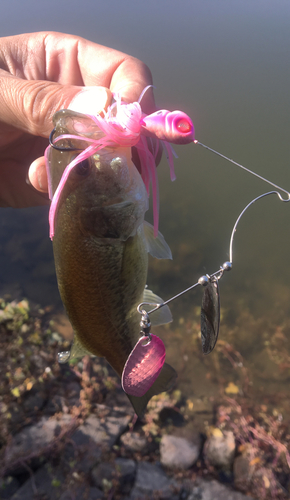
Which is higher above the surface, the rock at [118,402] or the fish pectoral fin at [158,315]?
the fish pectoral fin at [158,315]

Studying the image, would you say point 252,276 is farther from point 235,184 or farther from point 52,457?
point 52,457

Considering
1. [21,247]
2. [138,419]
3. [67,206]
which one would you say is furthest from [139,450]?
[21,247]

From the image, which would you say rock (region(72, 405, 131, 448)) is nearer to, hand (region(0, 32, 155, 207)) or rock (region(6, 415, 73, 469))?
rock (region(6, 415, 73, 469))

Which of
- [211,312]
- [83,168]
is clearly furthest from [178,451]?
[83,168]

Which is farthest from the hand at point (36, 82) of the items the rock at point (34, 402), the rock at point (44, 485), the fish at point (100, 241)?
the rock at point (44, 485)

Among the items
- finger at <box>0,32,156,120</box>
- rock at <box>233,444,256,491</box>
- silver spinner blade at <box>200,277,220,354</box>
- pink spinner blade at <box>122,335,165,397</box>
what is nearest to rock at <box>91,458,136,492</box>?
rock at <box>233,444,256,491</box>

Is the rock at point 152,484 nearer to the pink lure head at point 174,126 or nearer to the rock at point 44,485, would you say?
the rock at point 44,485
